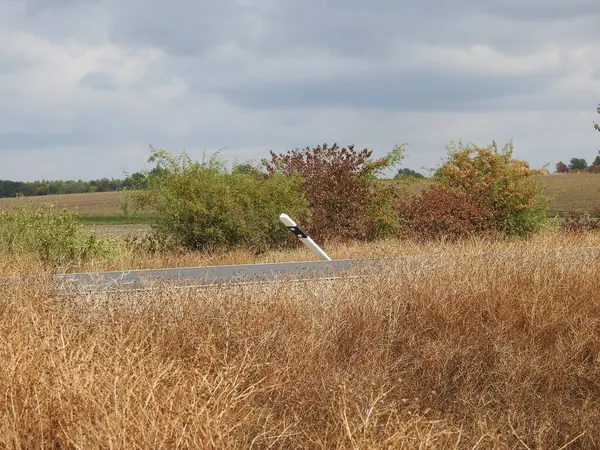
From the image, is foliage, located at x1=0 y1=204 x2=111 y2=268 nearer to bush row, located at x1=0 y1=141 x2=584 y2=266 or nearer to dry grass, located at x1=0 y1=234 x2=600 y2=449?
bush row, located at x1=0 y1=141 x2=584 y2=266

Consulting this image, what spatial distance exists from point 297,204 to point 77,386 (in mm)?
16907

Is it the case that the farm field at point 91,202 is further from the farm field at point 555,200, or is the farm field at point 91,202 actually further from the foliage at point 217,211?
the foliage at point 217,211

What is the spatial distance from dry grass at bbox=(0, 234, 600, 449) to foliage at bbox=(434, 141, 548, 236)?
1717 centimetres

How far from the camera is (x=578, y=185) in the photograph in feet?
232

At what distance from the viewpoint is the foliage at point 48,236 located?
57.0ft

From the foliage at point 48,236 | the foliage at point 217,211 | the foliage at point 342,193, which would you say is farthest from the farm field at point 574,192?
the foliage at point 48,236

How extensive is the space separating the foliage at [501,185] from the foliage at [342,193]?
395cm

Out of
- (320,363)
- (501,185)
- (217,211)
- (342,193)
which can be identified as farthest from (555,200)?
(320,363)

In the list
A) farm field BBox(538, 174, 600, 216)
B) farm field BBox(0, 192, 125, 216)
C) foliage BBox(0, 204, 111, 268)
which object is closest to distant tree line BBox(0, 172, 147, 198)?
farm field BBox(0, 192, 125, 216)

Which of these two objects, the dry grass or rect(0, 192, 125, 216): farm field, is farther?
rect(0, 192, 125, 216): farm field

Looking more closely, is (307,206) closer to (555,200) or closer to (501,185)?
(501,185)

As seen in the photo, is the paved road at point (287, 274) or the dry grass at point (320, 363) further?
the paved road at point (287, 274)

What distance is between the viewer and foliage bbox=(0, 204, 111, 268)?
17359mm

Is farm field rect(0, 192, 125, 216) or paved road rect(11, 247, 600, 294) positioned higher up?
farm field rect(0, 192, 125, 216)
